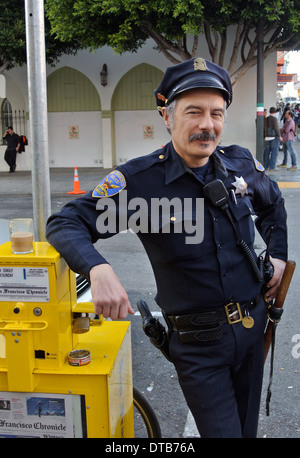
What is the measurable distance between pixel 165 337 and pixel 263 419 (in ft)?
5.39

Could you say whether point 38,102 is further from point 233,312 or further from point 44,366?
point 233,312

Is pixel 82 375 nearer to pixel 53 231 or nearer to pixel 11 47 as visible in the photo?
pixel 53 231

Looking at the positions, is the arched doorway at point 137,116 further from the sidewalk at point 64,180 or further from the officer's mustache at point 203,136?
the officer's mustache at point 203,136

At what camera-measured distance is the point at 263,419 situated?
136 inches

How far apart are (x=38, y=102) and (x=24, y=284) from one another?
3.81 m

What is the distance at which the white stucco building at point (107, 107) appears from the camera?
746 inches

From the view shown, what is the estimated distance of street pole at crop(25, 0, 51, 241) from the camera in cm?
532

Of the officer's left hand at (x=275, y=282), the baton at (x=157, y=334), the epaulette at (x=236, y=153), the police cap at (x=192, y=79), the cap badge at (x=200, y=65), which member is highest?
the cap badge at (x=200, y=65)

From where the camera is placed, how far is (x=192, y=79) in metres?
2.00

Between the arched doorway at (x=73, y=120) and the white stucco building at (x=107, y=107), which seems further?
the arched doorway at (x=73, y=120)

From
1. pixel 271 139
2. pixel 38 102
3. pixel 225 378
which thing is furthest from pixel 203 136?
pixel 271 139

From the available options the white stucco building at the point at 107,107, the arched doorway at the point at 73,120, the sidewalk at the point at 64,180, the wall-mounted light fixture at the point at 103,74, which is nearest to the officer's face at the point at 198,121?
the sidewalk at the point at 64,180

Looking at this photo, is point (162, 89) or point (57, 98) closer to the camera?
point (162, 89)
